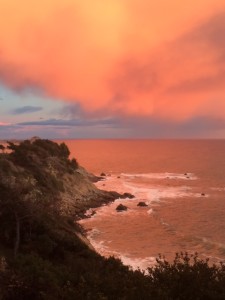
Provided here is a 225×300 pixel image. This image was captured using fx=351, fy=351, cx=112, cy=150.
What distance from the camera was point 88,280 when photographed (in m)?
17.6

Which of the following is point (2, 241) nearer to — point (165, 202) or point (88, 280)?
point (88, 280)

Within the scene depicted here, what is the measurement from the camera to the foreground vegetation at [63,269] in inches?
631

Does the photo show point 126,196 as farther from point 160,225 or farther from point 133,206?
point 160,225

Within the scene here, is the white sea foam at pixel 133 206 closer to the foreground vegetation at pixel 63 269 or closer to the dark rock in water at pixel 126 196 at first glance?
the dark rock in water at pixel 126 196

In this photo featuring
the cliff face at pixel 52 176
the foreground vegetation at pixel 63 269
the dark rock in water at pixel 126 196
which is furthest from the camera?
A: the dark rock in water at pixel 126 196

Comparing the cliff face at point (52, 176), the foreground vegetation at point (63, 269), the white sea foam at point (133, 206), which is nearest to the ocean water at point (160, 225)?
the white sea foam at point (133, 206)

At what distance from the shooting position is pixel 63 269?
21.0m

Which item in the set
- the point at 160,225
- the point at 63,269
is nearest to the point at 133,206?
the point at 160,225

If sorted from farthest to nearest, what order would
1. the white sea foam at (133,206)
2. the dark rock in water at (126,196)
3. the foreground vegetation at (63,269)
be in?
the dark rock in water at (126,196) → the white sea foam at (133,206) → the foreground vegetation at (63,269)

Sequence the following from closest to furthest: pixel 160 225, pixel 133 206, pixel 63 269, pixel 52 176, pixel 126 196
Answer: pixel 63 269 < pixel 160 225 < pixel 52 176 < pixel 133 206 < pixel 126 196

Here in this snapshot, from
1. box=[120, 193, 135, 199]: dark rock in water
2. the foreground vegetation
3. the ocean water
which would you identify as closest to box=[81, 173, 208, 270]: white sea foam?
the ocean water

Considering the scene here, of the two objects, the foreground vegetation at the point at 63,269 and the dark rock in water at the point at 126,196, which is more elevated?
the foreground vegetation at the point at 63,269

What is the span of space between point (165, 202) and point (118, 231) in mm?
23811

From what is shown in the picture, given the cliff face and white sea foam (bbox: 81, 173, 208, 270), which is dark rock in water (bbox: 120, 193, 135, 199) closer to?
white sea foam (bbox: 81, 173, 208, 270)
